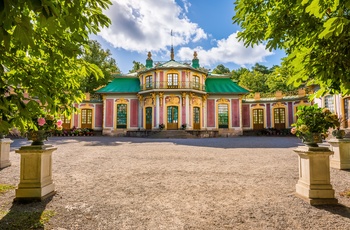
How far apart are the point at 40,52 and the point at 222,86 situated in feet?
70.8

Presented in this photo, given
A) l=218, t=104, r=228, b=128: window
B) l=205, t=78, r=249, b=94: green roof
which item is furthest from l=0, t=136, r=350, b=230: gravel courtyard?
l=205, t=78, r=249, b=94: green roof

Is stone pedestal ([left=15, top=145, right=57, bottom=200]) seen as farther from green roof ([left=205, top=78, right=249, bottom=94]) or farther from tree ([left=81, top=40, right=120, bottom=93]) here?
tree ([left=81, top=40, right=120, bottom=93])

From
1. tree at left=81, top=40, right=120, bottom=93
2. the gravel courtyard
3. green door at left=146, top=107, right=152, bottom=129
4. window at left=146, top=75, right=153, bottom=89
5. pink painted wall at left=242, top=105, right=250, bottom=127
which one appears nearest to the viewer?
the gravel courtyard

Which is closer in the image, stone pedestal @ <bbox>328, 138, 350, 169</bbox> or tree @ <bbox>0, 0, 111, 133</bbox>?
tree @ <bbox>0, 0, 111, 133</bbox>

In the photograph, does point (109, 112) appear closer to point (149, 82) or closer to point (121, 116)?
point (121, 116)

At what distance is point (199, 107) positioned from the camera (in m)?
21.0

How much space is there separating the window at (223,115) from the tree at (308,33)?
1837 cm

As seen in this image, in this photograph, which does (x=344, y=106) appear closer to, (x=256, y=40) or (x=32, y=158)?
(x=256, y=40)

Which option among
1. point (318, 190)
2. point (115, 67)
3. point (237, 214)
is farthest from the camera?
point (115, 67)

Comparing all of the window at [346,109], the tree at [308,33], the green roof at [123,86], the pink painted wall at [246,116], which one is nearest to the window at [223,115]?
the pink painted wall at [246,116]

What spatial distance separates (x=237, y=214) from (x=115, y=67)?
102ft

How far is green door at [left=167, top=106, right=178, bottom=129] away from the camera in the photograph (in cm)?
1986

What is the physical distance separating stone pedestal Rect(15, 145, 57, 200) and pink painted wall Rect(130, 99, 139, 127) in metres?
18.0

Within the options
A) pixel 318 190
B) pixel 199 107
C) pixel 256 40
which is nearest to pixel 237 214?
pixel 318 190
